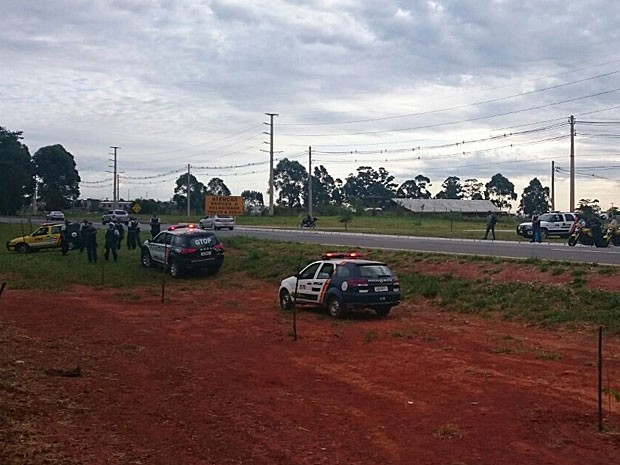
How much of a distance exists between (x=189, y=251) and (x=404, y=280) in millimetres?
9097

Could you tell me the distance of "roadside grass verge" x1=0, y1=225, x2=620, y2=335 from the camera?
61.0 ft

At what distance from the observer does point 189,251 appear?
29484mm

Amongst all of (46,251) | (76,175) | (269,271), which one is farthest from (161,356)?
(76,175)

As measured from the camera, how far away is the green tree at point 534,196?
148m

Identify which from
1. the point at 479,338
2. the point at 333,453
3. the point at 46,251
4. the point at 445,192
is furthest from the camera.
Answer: the point at 445,192

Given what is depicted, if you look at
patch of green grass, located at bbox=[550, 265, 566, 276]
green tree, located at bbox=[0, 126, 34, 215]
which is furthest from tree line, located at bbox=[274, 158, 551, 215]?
patch of green grass, located at bbox=[550, 265, 566, 276]

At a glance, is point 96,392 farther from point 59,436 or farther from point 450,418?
point 450,418

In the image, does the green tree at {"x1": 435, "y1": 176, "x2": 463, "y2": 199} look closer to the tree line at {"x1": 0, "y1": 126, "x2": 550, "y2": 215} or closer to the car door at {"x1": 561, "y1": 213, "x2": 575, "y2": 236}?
the tree line at {"x1": 0, "y1": 126, "x2": 550, "y2": 215}

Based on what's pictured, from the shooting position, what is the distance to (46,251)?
39344 millimetres

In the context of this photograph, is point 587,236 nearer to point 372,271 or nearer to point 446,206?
point 372,271

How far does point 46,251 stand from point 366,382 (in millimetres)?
30968

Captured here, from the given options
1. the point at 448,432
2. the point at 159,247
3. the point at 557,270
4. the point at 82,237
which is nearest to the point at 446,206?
the point at 82,237

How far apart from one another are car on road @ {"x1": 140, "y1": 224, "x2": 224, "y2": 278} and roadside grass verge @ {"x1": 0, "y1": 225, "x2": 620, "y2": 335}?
51 cm

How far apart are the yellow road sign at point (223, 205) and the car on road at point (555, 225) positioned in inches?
691
